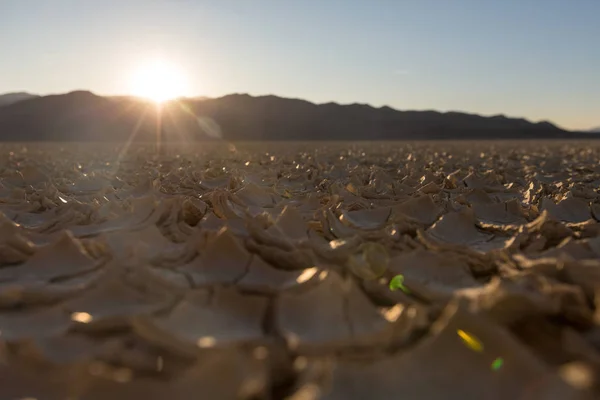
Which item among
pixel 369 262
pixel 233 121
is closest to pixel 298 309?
pixel 369 262

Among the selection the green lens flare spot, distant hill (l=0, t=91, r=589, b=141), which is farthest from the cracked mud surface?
distant hill (l=0, t=91, r=589, b=141)

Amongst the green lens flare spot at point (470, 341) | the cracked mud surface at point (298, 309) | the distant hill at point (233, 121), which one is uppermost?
the green lens flare spot at point (470, 341)

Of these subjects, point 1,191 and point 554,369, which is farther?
point 1,191

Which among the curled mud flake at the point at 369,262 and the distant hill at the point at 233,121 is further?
the distant hill at the point at 233,121

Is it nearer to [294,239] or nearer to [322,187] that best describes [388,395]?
[294,239]

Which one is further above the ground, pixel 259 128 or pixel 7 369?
pixel 7 369

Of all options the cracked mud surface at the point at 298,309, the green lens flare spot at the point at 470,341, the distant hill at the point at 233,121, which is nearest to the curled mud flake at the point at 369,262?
the cracked mud surface at the point at 298,309

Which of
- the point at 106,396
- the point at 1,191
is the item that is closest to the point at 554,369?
the point at 106,396

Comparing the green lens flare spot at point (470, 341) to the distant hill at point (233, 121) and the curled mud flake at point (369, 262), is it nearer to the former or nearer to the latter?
the curled mud flake at point (369, 262)

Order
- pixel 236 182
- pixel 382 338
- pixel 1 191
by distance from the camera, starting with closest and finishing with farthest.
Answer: pixel 382 338 < pixel 1 191 < pixel 236 182
